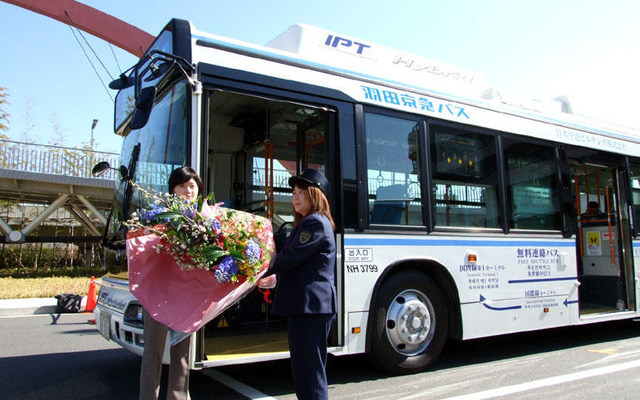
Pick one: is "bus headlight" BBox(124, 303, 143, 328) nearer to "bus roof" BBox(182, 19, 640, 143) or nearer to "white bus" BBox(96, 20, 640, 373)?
"white bus" BBox(96, 20, 640, 373)

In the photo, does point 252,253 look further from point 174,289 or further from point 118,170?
point 118,170

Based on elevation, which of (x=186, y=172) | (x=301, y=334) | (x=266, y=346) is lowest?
(x=266, y=346)

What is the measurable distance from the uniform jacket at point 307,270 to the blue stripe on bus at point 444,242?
4.65 feet

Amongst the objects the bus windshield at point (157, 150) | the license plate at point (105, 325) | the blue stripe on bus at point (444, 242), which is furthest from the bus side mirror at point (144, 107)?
the blue stripe on bus at point (444, 242)

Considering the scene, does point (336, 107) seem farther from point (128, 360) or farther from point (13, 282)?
point (13, 282)

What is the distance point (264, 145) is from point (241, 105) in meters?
0.66

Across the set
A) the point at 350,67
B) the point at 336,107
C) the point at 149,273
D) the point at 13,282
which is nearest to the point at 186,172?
the point at 149,273

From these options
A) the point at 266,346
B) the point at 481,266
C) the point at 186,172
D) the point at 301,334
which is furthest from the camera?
the point at 481,266

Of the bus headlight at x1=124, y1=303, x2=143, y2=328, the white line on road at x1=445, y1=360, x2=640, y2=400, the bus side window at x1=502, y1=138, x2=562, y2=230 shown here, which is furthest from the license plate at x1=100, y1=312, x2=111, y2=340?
the bus side window at x1=502, y1=138, x2=562, y2=230

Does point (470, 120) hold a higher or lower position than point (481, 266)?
higher

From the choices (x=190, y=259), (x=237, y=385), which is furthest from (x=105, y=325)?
(x=190, y=259)

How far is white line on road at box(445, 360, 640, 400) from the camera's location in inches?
170

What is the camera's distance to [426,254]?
5070 mm

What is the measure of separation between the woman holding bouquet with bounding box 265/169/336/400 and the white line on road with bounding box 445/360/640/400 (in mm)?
1808
